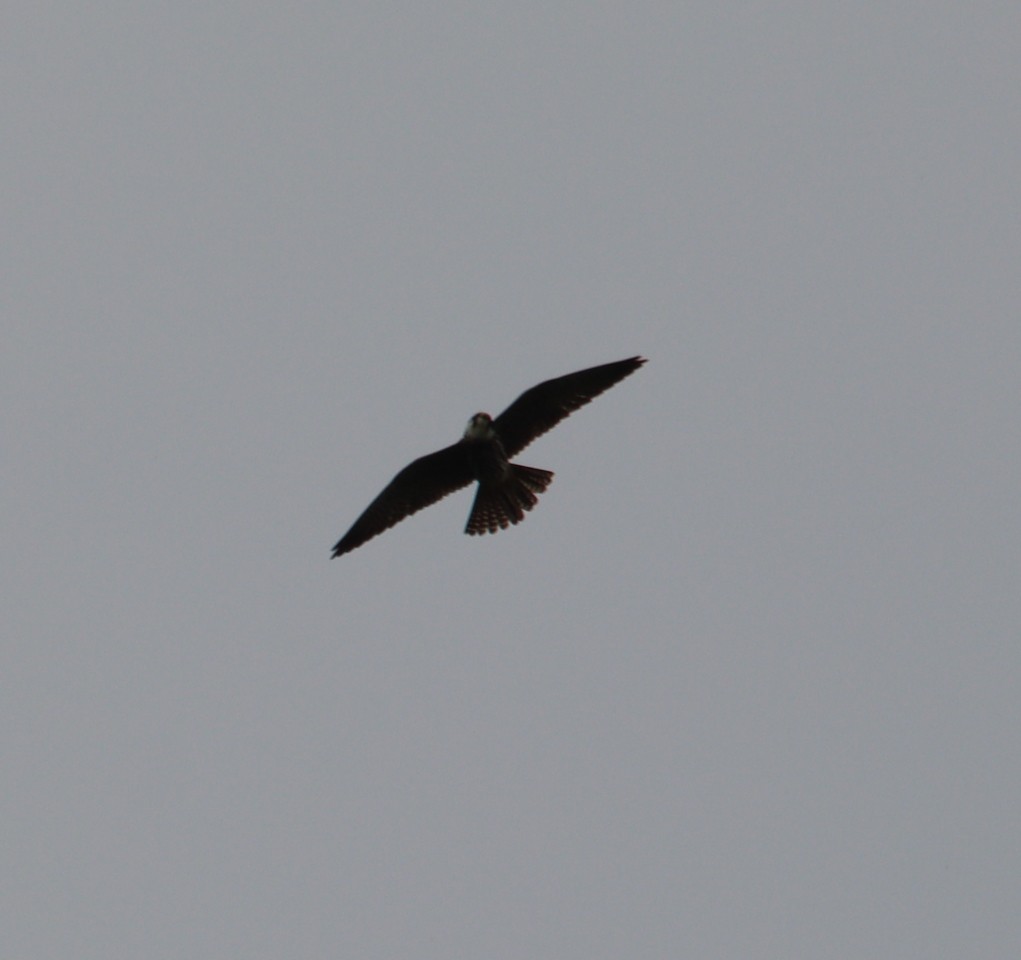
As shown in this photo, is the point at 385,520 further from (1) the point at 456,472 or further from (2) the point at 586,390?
(2) the point at 586,390

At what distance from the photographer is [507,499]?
14.2 meters

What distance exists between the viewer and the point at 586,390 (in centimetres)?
1351

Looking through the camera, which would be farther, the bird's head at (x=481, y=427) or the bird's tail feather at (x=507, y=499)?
the bird's tail feather at (x=507, y=499)

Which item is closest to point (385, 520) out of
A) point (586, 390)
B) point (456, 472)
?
point (456, 472)

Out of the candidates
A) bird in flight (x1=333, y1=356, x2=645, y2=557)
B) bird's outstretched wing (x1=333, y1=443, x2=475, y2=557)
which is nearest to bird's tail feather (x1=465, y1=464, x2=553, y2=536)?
bird in flight (x1=333, y1=356, x2=645, y2=557)

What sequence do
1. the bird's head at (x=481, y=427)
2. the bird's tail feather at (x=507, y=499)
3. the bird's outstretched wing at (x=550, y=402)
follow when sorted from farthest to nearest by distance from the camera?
the bird's tail feather at (x=507, y=499) < the bird's head at (x=481, y=427) < the bird's outstretched wing at (x=550, y=402)

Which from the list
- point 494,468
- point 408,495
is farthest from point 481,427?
point 408,495

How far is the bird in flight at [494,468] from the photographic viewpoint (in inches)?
530

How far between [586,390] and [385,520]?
2.06 meters

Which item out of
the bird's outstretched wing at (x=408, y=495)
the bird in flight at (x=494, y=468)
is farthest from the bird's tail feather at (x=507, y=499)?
the bird's outstretched wing at (x=408, y=495)

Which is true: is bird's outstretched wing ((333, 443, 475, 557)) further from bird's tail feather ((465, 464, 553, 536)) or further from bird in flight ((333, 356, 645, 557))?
bird's tail feather ((465, 464, 553, 536))

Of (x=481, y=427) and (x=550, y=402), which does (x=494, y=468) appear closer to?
(x=481, y=427)

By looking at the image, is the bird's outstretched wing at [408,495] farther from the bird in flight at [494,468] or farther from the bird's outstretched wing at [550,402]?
the bird's outstretched wing at [550,402]

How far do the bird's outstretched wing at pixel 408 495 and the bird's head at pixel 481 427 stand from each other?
0.33 meters
